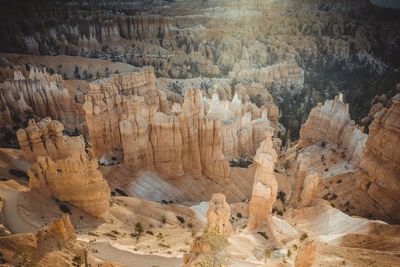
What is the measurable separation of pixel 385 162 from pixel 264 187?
9.60 meters

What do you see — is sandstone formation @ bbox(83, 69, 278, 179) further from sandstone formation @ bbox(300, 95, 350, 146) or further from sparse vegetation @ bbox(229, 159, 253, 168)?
sandstone formation @ bbox(300, 95, 350, 146)

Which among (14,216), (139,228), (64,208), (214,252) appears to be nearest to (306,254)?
(214,252)

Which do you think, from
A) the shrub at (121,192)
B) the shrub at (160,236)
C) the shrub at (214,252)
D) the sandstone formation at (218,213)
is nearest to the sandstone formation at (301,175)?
the sandstone formation at (218,213)

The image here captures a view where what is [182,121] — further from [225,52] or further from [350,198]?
[225,52]

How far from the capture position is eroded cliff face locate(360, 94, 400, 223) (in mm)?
20047

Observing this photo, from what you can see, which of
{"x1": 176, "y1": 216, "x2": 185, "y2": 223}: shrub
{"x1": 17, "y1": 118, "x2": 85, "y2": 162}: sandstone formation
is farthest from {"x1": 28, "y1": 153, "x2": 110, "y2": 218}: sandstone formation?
{"x1": 176, "y1": 216, "x2": 185, "y2": 223}: shrub

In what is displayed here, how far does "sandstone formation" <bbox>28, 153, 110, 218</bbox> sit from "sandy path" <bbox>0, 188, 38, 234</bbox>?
153cm

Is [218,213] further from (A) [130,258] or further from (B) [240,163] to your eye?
(B) [240,163]

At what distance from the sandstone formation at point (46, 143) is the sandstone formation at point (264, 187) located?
1289cm

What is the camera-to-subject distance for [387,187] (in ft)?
67.1

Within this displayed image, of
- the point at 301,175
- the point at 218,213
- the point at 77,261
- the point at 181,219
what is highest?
the point at 77,261

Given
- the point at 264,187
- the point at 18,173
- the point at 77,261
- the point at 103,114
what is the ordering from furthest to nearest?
the point at 103,114
the point at 264,187
the point at 18,173
the point at 77,261

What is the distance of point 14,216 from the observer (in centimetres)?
1269

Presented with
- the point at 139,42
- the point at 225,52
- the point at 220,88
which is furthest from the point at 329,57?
the point at 139,42
